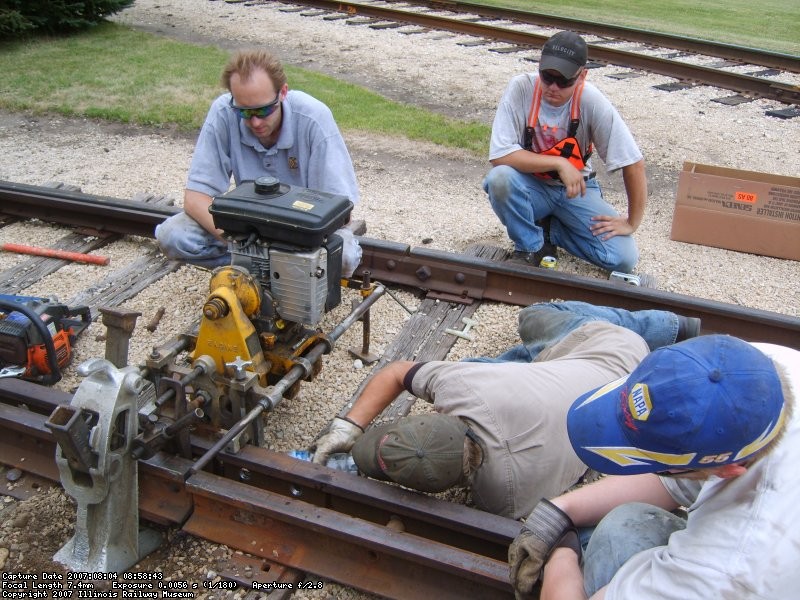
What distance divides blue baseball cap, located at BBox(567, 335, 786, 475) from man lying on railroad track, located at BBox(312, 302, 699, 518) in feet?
2.69

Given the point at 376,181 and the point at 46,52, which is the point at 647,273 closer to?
the point at 376,181

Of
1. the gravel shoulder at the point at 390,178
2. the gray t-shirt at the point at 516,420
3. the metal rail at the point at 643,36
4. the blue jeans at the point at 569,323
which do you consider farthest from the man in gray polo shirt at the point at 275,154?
the metal rail at the point at 643,36

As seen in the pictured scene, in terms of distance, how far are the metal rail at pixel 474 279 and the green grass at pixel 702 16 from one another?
852 cm

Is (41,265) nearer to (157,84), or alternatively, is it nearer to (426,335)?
(426,335)

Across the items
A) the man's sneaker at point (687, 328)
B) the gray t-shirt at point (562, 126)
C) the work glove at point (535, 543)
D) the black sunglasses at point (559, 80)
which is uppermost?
the black sunglasses at point (559, 80)

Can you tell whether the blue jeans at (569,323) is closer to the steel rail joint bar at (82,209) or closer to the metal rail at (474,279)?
the metal rail at (474,279)

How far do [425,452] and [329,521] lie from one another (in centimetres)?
46

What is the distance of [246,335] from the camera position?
3.17 m

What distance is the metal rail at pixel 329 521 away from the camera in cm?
266

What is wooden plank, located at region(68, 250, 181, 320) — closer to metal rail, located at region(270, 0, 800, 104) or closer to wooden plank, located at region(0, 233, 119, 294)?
wooden plank, located at region(0, 233, 119, 294)

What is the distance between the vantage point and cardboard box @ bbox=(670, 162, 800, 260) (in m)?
5.12

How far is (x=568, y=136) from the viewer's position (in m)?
4.87

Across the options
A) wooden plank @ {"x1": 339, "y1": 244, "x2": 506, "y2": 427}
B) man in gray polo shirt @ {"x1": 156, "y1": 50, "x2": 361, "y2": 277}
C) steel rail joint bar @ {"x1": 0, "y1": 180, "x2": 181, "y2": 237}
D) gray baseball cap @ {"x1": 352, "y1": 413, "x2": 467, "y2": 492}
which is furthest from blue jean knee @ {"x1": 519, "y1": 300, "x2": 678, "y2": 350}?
steel rail joint bar @ {"x1": 0, "y1": 180, "x2": 181, "y2": 237}

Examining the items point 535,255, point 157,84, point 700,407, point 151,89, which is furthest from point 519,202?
point 157,84
